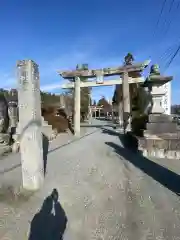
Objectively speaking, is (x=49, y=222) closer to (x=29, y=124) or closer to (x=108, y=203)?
(x=108, y=203)

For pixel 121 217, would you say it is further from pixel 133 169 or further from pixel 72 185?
pixel 133 169

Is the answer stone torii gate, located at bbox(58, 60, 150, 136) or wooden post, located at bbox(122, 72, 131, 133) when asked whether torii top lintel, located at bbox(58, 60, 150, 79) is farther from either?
wooden post, located at bbox(122, 72, 131, 133)

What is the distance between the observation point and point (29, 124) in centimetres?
437

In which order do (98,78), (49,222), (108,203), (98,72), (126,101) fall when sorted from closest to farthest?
(49,222) < (108,203) < (98,72) < (98,78) < (126,101)

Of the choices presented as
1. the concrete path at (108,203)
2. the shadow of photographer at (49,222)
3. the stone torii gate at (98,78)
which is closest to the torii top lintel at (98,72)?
the stone torii gate at (98,78)

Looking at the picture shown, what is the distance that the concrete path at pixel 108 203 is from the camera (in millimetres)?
3012

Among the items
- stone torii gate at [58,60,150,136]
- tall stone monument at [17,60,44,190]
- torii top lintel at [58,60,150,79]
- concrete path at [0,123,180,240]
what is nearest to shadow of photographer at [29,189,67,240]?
concrete path at [0,123,180,240]

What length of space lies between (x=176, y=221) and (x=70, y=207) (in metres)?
1.64

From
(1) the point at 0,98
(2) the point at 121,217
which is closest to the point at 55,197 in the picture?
(2) the point at 121,217

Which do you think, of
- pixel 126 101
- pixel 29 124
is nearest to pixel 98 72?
pixel 126 101

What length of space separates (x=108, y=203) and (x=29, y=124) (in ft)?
6.81

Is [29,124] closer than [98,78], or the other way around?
[29,124]

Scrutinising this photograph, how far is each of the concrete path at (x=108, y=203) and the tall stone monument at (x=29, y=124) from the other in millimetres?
399

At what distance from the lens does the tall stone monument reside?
4320 mm
